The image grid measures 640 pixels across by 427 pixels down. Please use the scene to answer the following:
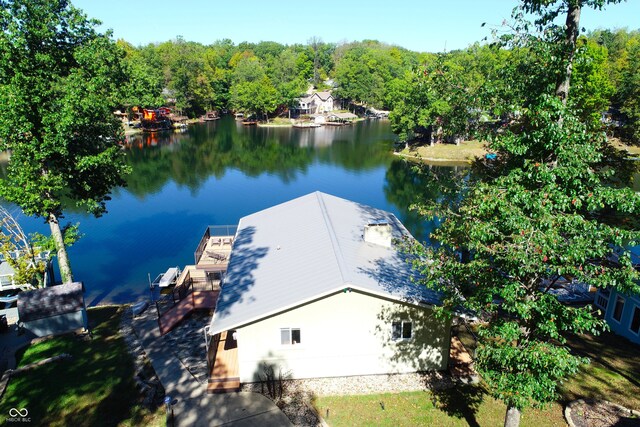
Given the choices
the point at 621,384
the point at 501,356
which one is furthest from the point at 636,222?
the point at 501,356

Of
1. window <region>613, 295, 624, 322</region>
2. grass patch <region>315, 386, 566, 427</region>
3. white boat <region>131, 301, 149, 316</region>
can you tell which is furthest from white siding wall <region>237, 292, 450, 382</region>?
window <region>613, 295, 624, 322</region>

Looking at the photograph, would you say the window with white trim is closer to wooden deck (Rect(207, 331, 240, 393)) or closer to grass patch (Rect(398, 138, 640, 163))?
wooden deck (Rect(207, 331, 240, 393))

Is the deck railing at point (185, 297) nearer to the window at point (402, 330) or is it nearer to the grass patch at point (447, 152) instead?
the window at point (402, 330)

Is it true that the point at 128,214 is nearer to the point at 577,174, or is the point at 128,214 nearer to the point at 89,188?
the point at 89,188

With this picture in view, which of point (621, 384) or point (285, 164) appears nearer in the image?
point (621, 384)

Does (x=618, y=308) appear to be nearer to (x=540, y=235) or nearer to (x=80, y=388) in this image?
(x=540, y=235)

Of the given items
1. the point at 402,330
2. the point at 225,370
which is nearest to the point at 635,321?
the point at 402,330
